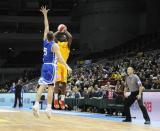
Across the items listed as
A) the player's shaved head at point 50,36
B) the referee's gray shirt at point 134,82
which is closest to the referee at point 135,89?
the referee's gray shirt at point 134,82

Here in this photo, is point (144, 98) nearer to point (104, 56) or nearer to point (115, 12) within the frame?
point (104, 56)

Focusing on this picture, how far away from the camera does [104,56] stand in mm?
43562

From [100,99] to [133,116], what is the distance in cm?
273

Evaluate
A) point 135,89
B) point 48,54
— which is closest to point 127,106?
point 135,89

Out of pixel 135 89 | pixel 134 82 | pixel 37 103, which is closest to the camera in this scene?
pixel 37 103

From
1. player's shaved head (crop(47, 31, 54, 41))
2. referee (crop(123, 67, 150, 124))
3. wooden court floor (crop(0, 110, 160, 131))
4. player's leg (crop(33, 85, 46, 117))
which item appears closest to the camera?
wooden court floor (crop(0, 110, 160, 131))

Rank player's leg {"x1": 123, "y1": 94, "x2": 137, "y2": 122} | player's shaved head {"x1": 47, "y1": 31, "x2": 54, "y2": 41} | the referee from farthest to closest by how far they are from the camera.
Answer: player's leg {"x1": 123, "y1": 94, "x2": 137, "y2": 122}, the referee, player's shaved head {"x1": 47, "y1": 31, "x2": 54, "y2": 41}

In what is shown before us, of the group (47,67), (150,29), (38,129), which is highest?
(150,29)

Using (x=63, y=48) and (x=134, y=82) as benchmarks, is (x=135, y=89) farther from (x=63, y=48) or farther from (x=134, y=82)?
(x=63, y=48)

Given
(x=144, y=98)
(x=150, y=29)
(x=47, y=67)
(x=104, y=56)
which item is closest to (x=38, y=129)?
(x=47, y=67)

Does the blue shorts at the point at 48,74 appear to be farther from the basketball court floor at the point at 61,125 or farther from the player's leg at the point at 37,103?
the basketball court floor at the point at 61,125

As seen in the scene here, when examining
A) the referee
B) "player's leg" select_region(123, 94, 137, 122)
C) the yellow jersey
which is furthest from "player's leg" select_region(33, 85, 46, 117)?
"player's leg" select_region(123, 94, 137, 122)

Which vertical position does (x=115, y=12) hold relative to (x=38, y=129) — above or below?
above

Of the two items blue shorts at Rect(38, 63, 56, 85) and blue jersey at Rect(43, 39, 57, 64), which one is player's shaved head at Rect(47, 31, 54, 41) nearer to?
blue jersey at Rect(43, 39, 57, 64)
